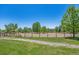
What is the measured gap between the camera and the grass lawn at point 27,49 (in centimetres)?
943

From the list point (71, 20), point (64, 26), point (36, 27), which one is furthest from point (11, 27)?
point (71, 20)

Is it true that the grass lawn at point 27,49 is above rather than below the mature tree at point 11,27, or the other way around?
below

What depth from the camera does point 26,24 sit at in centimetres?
948

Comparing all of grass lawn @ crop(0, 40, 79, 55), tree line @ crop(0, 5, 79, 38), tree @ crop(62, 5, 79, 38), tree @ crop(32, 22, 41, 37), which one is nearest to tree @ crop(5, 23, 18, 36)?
tree line @ crop(0, 5, 79, 38)

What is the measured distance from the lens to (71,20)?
9492mm

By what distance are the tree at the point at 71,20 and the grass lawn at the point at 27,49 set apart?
34 centimetres

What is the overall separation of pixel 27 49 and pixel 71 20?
2.89 ft

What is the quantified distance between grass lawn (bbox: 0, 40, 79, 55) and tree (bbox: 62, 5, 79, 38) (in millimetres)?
345

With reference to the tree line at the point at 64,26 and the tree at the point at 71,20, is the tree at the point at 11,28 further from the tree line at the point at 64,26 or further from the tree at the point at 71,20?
A: the tree at the point at 71,20

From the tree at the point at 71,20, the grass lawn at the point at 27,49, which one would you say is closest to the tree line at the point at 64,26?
the tree at the point at 71,20

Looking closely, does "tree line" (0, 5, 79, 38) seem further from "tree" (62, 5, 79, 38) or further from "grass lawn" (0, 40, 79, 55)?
"grass lawn" (0, 40, 79, 55)

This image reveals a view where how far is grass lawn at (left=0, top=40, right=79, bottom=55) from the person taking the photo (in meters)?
9.43

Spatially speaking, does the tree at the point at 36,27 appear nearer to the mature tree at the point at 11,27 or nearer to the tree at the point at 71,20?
the mature tree at the point at 11,27
